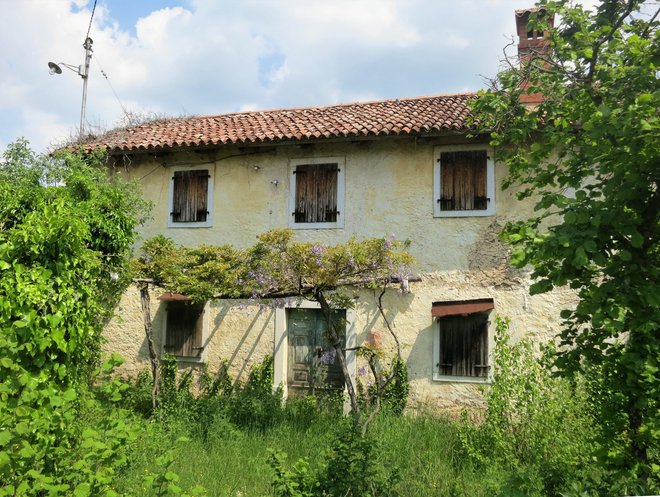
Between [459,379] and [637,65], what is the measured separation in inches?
259

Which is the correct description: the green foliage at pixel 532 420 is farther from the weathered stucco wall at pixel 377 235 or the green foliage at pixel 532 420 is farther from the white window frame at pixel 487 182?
the white window frame at pixel 487 182

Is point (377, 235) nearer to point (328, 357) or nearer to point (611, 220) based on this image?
point (328, 357)

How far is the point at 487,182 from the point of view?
9102 mm

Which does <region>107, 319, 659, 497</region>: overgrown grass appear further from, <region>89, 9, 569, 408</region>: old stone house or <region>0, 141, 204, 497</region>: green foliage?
<region>89, 9, 569, 408</region>: old stone house

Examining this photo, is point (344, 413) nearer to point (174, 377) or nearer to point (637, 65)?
point (174, 377)

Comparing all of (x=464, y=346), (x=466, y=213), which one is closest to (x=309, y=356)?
(x=464, y=346)

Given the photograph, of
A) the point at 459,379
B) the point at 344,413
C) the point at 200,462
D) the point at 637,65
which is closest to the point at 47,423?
the point at 200,462

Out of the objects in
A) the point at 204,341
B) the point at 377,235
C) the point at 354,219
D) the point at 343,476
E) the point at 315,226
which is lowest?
the point at 343,476

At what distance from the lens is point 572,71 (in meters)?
3.84

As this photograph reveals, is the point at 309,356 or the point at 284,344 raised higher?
the point at 284,344

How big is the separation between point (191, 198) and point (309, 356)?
401 centimetres

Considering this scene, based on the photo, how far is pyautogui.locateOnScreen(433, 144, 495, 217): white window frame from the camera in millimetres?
9047

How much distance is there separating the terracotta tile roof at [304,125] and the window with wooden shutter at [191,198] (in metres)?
0.72

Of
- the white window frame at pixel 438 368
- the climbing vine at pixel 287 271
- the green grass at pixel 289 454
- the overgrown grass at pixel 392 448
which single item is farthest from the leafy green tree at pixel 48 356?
the white window frame at pixel 438 368
